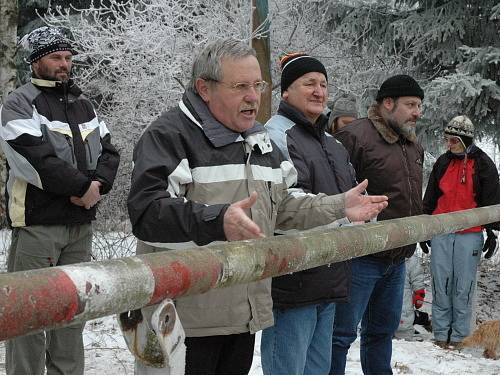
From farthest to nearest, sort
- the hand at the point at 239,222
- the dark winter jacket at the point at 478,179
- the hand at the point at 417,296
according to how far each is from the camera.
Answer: the hand at the point at 417,296
the dark winter jacket at the point at 478,179
the hand at the point at 239,222

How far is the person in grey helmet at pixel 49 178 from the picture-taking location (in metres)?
3.56

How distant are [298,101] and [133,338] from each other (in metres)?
2.16

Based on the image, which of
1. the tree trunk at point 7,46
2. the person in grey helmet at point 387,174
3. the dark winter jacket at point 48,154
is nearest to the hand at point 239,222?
the dark winter jacket at point 48,154

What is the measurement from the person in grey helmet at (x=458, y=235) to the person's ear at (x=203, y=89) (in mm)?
4337

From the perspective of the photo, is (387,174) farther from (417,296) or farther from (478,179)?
(417,296)

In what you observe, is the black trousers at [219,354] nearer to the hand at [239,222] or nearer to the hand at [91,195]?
the hand at [239,222]

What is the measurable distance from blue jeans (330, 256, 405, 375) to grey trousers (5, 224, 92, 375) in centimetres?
152

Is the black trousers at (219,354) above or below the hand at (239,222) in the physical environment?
below

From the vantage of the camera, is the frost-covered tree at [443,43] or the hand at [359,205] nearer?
the hand at [359,205]

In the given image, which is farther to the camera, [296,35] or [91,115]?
[296,35]

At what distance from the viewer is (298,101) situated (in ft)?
10.7

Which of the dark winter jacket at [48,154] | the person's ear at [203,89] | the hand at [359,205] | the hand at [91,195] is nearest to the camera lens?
the person's ear at [203,89]

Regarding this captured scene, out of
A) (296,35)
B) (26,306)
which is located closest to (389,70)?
(296,35)

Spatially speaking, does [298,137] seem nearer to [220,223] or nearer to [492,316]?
[220,223]
